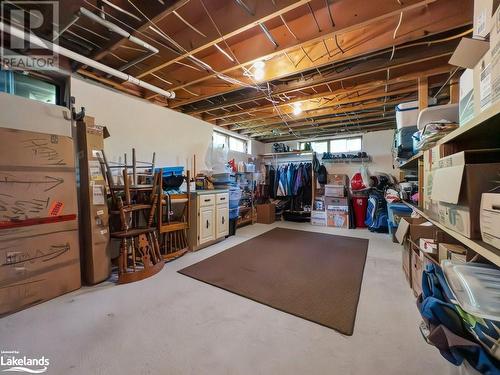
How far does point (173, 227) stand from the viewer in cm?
285

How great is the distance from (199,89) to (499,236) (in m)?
3.40

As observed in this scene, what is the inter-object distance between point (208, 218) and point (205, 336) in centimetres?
208

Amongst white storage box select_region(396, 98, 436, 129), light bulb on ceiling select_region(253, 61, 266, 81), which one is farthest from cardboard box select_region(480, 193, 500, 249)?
light bulb on ceiling select_region(253, 61, 266, 81)

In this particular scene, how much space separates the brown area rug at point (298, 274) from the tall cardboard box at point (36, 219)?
45.8 inches

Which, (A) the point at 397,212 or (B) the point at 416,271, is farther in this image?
Answer: (A) the point at 397,212

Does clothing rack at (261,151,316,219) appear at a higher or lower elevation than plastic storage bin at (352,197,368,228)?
higher

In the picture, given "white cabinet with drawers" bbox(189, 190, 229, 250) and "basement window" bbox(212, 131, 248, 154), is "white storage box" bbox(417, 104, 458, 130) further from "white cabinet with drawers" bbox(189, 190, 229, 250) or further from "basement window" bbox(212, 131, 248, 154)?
"basement window" bbox(212, 131, 248, 154)

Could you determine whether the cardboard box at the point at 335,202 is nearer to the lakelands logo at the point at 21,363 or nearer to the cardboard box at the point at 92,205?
the cardboard box at the point at 92,205

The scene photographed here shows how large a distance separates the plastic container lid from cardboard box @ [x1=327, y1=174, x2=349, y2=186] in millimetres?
4486

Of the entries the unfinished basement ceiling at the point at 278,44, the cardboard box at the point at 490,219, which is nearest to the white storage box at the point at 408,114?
the unfinished basement ceiling at the point at 278,44

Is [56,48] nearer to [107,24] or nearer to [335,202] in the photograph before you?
[107,24]

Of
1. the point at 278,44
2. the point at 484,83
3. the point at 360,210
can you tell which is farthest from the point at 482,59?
the point at 360,210

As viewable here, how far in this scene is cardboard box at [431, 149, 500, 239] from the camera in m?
0.84

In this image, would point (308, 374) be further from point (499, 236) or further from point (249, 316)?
point (499, 236)
